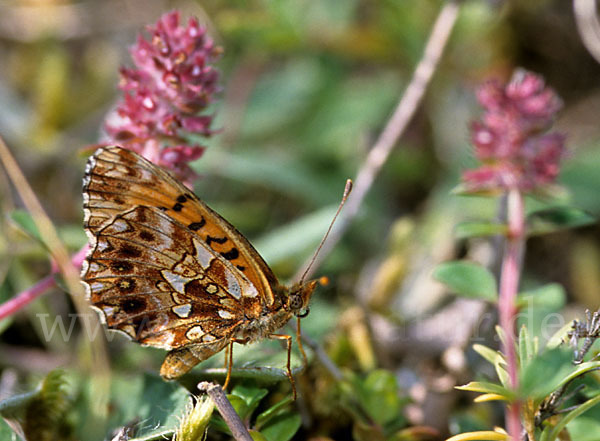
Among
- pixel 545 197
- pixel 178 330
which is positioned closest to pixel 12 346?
pixel 178 330

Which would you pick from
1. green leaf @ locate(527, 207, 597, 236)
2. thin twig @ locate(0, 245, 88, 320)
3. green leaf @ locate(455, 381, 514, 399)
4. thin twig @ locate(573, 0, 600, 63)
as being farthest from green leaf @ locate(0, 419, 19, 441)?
thin twig @ locate(573, 0, 600, 63)

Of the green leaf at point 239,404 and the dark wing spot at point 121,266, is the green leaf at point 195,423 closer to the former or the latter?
the green leaf at point 239,404

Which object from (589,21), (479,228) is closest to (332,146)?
(589,21)

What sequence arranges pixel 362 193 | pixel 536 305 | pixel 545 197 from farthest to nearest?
pixel 362 193, pixel 545 197, pixel 536 305

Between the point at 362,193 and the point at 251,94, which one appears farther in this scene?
the point at 251,94

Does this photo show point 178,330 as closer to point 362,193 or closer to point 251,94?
point 362,193

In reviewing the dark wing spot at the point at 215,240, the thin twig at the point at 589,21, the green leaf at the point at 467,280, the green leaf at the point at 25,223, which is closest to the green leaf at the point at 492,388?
the green leaf at the point at 467,280

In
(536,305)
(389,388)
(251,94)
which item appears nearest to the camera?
(389,388)
